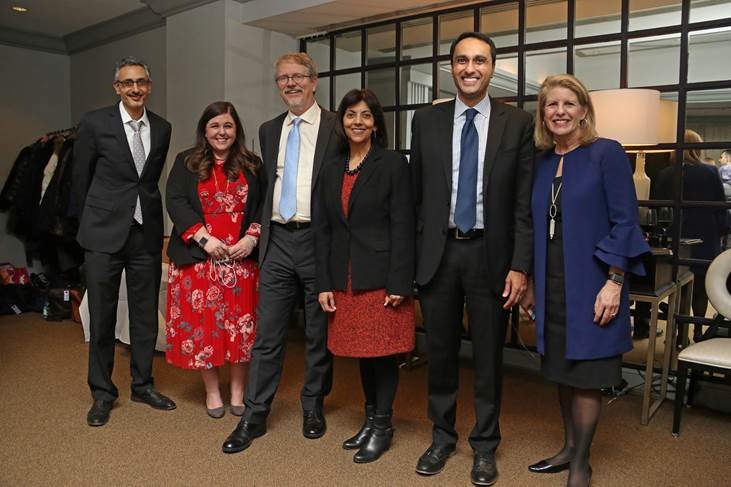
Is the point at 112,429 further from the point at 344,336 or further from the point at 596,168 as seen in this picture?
the point at 596,168

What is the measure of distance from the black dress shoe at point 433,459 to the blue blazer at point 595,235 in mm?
600

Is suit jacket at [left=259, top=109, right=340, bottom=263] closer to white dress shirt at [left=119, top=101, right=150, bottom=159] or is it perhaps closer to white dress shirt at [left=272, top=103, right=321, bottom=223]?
white dress shirt at [left=272, top=103, right=321, bottom=223]

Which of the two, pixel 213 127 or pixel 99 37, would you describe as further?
pixel 99 37

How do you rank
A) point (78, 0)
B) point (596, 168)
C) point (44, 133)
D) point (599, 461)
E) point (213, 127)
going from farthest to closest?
point (44, 133) < point (78, 0) < point (213, 127) < point (599, 461) < point (596, 168)

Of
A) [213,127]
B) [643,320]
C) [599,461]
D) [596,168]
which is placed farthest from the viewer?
[643,320]

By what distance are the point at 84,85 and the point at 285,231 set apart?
169 inches

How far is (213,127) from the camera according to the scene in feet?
8.83

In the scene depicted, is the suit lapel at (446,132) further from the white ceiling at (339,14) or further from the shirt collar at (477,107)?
the white ceiling at (339,14)

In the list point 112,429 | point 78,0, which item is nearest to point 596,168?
point 112,429

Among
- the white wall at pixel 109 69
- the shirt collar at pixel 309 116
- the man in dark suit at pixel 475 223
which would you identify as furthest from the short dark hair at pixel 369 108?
the white wall at pixel 109 69

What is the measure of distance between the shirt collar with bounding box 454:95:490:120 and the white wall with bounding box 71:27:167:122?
3423 mm

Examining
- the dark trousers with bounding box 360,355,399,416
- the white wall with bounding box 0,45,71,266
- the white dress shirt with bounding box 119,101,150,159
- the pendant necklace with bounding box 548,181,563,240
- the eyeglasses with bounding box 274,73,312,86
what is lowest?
the dark trousers with bounding box 360,355,399,416

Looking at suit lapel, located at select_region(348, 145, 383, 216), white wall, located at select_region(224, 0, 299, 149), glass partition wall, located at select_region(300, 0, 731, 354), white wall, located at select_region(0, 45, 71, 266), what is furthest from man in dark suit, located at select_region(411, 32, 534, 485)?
white wall, located at select_region(0, 45, 71, 266)

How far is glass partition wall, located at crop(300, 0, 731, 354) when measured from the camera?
3109mm
